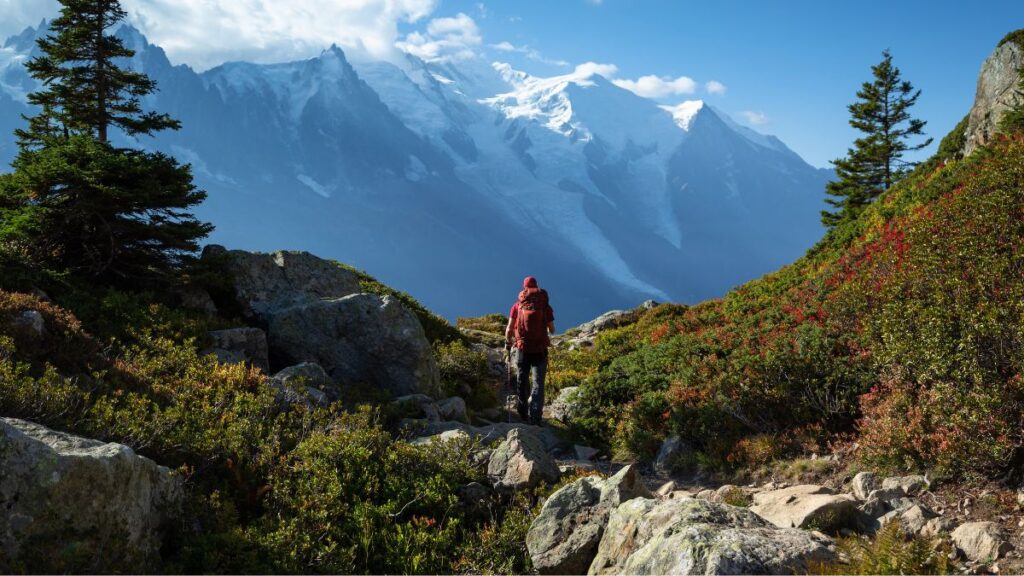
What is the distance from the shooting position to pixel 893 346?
30.7 feet

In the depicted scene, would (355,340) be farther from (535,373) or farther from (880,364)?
(880,364)

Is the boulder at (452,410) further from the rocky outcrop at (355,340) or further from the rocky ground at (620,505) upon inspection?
the rocky outcrop at (355,340)

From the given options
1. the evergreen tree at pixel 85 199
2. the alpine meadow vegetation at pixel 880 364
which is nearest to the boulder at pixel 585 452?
the alpine meadow vegetation at pixel 880 364

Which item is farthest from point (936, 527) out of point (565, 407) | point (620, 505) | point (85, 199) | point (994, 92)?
point (994, 92)

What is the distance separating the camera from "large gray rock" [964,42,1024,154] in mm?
25423

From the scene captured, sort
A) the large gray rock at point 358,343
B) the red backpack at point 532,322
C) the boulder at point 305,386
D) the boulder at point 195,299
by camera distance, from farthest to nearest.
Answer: the boulder at point 195,299 < the large gray rock at point 358,343 < the red backpack at point 532,322 < the boulder at point 305,386

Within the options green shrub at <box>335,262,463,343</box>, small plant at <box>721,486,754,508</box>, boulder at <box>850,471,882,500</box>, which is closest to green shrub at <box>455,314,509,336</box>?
green shrub at <box>335,262,463,343</box>

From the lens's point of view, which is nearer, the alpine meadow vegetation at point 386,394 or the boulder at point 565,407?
the alpine meadow vegetation at point 386,394

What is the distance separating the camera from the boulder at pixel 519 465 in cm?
789

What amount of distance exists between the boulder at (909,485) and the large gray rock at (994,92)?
23814mm

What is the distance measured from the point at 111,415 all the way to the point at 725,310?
17336 millimetres

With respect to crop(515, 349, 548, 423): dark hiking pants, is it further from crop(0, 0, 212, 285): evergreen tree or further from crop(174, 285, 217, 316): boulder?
crop(0, 0, 212, 285): evergreen tree

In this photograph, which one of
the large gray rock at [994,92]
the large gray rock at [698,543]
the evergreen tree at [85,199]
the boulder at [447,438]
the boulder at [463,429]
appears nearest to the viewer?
the large gray rock at [698,543]

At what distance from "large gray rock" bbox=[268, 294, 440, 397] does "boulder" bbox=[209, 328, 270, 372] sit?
3.08 feet
